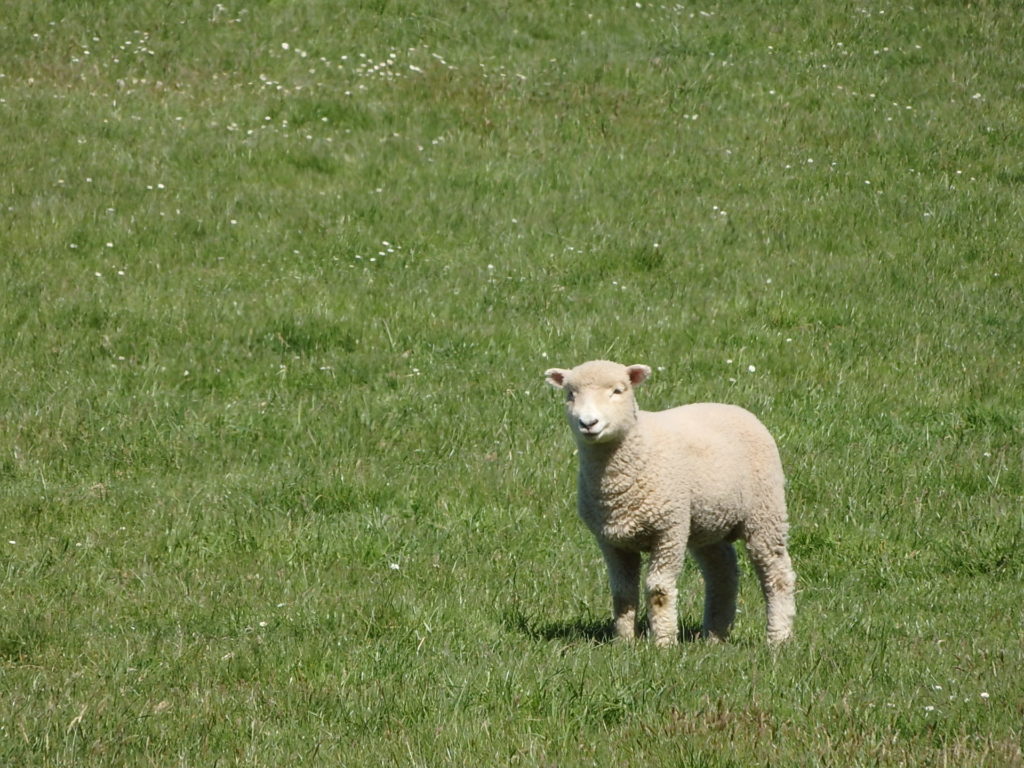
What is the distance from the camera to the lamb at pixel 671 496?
700 centimetres

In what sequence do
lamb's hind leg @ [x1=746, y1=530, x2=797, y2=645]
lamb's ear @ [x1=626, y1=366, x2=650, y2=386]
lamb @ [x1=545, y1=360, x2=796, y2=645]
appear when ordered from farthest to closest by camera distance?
lamb's hind leg @ [x1=746, y1=530, x2=797, y2=645], lamb's ear @ [x1=626, y1=366, x2=650, y2=386], lamb @ [x1=545, y1=360, x2=796, y2=645]

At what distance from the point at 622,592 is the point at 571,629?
22.6 inches

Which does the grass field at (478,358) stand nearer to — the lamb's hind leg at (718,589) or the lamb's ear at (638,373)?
the lamb's hind leg at (718,589)

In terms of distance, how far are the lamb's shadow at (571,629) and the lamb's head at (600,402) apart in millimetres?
1103

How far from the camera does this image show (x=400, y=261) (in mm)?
14594

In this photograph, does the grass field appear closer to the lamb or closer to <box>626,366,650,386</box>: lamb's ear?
the lamb

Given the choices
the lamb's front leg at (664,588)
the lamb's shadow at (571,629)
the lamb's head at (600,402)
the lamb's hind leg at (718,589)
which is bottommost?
the lamb's shadow at (571,629)

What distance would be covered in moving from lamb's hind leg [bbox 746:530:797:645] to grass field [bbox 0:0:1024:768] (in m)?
0.40

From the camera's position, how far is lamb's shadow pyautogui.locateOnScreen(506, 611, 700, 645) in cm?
744

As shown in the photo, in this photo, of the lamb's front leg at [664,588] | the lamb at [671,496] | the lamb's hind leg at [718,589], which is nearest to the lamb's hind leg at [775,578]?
the lamb at [671,496]

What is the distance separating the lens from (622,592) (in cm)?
730

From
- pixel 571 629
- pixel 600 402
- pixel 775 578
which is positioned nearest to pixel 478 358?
pixel 571 629

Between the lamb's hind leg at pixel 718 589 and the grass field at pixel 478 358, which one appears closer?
the grass field at pixel 478 358

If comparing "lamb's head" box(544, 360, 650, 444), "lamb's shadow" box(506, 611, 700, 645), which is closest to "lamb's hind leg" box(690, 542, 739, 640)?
"lamb's shadow" box(506, 611, 700, 645)
